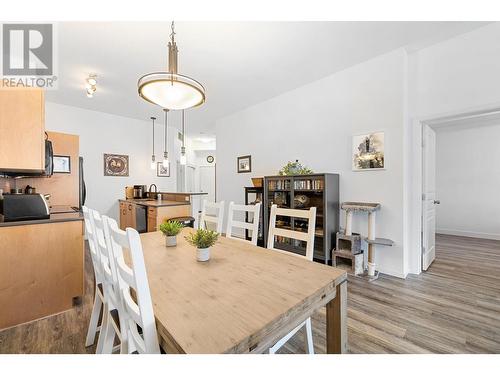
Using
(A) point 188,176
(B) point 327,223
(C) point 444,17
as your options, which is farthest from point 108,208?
(C) point 444,17

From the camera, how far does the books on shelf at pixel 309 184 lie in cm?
314

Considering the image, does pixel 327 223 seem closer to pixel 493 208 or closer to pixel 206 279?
pixel 206 279

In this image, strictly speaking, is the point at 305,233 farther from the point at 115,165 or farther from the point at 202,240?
the point at 115,165

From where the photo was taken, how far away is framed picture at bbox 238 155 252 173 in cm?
466

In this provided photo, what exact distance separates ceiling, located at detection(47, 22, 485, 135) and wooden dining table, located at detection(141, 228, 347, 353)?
7.39 feet

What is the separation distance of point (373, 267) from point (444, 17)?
103 inches

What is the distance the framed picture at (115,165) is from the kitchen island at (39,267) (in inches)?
131

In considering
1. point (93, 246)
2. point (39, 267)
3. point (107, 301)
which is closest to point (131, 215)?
point (39, 267)

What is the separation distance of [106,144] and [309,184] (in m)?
4.50

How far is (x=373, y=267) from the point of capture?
2.82m

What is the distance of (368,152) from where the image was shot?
3.00 metres

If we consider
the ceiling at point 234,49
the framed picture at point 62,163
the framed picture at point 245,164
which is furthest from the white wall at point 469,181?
the framed picture at point 62,163

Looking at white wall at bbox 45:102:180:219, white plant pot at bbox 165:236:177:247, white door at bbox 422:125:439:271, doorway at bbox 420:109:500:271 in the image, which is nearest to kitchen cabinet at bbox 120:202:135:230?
white wall at bbox 45:102:180:219

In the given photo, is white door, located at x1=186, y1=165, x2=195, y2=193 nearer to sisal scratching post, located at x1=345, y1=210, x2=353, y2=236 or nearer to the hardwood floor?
the hardwood floor
